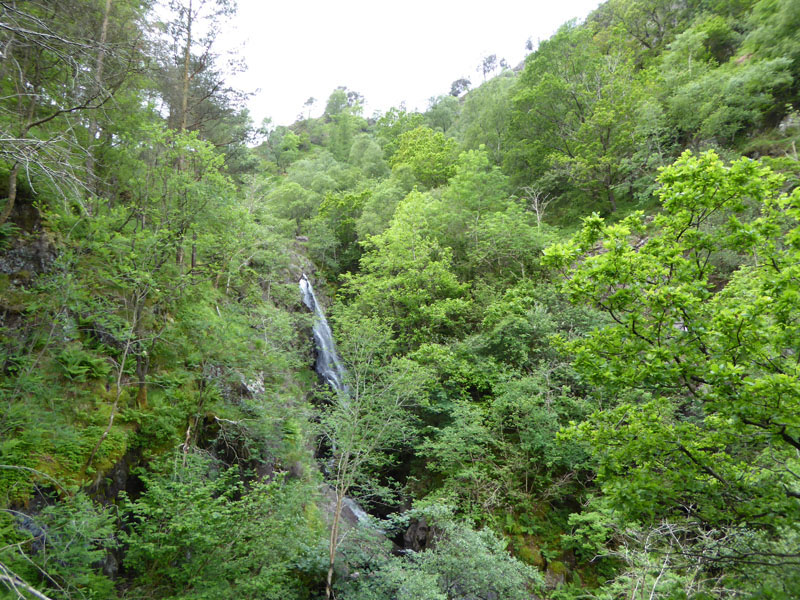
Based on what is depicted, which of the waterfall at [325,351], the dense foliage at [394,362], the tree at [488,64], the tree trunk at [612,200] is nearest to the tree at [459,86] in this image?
the tree at [488,64]

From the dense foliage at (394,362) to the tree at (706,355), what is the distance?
4 cm

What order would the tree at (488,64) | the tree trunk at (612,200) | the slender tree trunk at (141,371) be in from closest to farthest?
the slender tree trunk at (141,371) → the tree trunk at (612,200) → the tree at (488,64)

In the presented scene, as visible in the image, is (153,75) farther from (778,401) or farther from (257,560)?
(778,401)

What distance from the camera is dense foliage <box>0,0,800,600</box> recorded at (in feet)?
13.8

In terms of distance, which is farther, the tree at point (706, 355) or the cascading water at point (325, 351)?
the cascading water at point (325, 351)

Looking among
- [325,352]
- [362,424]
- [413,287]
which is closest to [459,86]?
[413,287]

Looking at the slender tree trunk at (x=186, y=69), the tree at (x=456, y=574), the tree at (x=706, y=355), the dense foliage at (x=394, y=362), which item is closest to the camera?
the tree at (x=706, y=355)

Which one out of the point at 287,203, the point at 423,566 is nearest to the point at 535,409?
the point at 423,566

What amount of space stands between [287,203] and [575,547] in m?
22.8

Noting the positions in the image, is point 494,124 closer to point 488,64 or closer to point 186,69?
point 186,69

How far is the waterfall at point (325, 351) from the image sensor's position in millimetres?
15555

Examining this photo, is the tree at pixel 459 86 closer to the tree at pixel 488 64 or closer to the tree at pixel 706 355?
the tree at pixel 488 64

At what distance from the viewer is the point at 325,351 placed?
52.6ft

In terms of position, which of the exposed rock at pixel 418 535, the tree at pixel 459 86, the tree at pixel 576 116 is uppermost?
the tree at pixel 459 86
